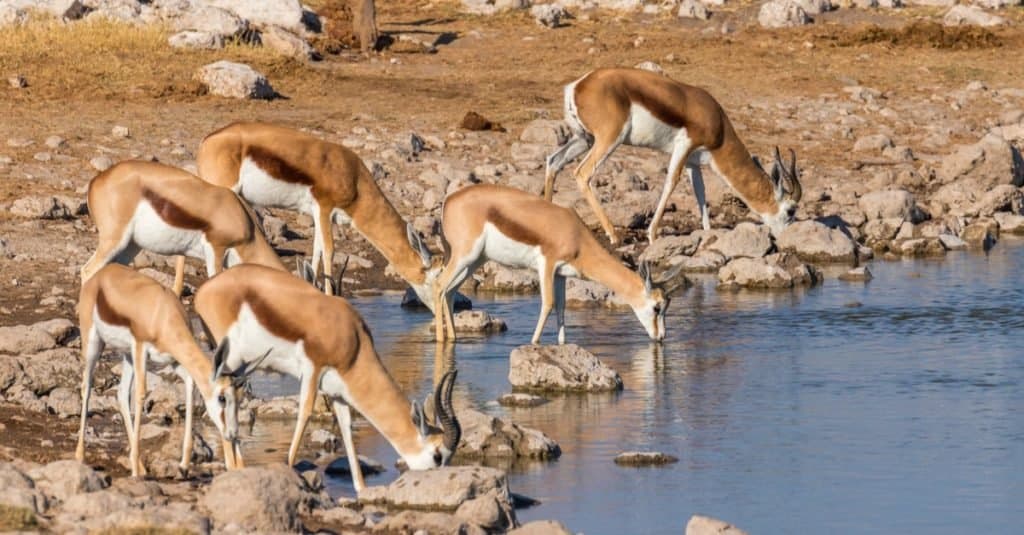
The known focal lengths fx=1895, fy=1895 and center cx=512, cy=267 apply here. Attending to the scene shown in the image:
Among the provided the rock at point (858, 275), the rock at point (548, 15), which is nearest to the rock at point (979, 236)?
the rock at point (858, 275)

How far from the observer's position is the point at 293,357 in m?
9.47

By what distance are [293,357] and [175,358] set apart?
581 millimetres

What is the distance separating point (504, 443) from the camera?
33.8 feet

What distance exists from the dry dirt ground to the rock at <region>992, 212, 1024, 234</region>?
6.12 ft

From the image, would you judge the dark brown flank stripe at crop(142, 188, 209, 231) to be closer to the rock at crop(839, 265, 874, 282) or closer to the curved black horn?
the curved black horn

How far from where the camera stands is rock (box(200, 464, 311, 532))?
27.4 feet

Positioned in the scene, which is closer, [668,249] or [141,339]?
[141,339]

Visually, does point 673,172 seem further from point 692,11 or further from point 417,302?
point 692,11

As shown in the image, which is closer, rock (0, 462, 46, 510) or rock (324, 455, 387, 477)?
rock (0, 462, 46, 510)

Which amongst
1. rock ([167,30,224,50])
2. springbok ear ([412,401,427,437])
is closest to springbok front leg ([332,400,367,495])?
springbok ear ([412,401,427,437])

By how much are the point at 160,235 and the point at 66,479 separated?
372cm

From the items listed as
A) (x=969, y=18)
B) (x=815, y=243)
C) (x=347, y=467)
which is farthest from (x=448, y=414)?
(x=969, y=18)

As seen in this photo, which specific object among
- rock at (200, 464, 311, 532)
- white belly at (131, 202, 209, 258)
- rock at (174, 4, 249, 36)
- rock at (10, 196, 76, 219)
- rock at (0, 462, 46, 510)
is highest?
rock at (174, 4, 249, 36)

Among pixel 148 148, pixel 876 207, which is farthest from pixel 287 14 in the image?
pixel 876 207
